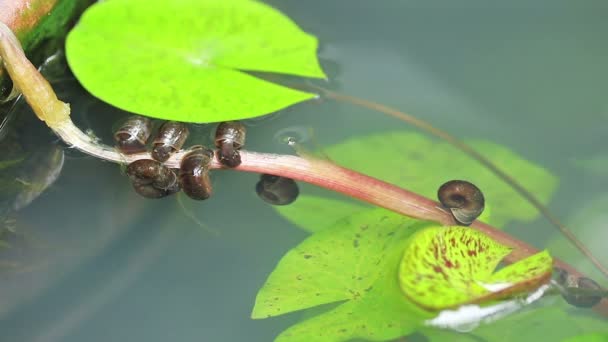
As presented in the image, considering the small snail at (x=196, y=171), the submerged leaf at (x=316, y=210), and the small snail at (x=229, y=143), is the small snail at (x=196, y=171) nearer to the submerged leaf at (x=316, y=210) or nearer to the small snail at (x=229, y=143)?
the small snail at (x=229, y=143)

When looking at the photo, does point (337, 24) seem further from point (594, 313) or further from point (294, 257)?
point (594, 313)

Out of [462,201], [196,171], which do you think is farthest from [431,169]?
[196,171]

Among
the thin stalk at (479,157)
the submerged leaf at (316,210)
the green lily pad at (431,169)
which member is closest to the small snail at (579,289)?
the thin stalk at (479,157)

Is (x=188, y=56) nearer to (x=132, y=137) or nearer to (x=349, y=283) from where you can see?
(x=132, y=137)

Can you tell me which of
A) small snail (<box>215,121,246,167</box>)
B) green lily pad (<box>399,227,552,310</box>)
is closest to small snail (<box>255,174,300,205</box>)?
small snail (<box>215,121,246,167</box>)

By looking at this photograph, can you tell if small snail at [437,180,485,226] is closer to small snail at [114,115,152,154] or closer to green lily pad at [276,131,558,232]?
green lily pad at [276,131,558,232]
